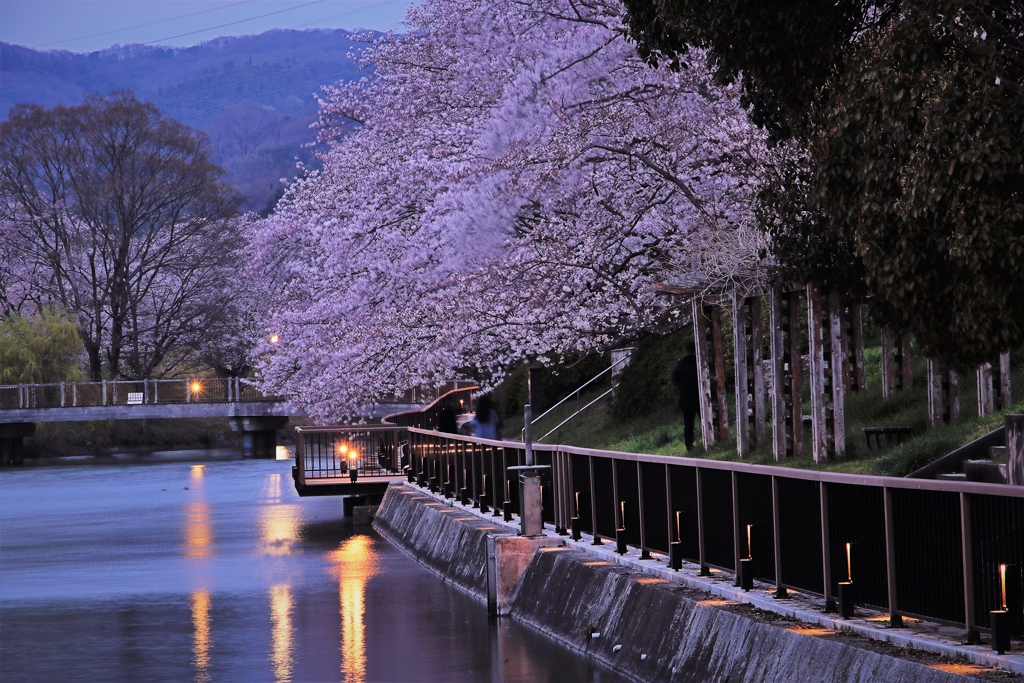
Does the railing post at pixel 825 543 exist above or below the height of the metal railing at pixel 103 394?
below

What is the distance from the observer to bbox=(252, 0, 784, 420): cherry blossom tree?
2089cm

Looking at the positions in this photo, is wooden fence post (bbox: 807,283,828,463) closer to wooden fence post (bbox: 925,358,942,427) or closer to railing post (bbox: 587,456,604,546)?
wooden fence post (bbox: 925,358,942,427)

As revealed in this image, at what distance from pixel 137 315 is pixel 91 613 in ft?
184

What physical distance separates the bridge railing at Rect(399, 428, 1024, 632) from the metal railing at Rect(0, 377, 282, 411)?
5174 cm

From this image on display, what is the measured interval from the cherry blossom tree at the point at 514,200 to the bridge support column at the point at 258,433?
104 ft

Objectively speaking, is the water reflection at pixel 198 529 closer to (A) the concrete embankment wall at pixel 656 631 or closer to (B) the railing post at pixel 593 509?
(A) the concrete embankment wall at pixel 656 631

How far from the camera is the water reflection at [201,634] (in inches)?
468

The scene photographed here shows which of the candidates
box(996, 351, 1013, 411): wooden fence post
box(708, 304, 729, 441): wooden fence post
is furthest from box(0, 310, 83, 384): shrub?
box(996, 351, 1013, 411): wooden fence post

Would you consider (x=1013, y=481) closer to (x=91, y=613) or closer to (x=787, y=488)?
(x=787, y=488)

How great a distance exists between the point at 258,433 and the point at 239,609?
5309cm

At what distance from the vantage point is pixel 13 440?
2518 inches

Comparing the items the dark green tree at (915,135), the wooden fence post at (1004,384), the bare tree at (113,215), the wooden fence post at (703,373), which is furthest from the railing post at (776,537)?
the bare tree at (113,215)

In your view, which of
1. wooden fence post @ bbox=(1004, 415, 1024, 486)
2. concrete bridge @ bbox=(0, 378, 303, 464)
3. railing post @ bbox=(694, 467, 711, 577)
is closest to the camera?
railing post @ bbox=(694, 467, 711, 577)

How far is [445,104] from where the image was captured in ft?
103
